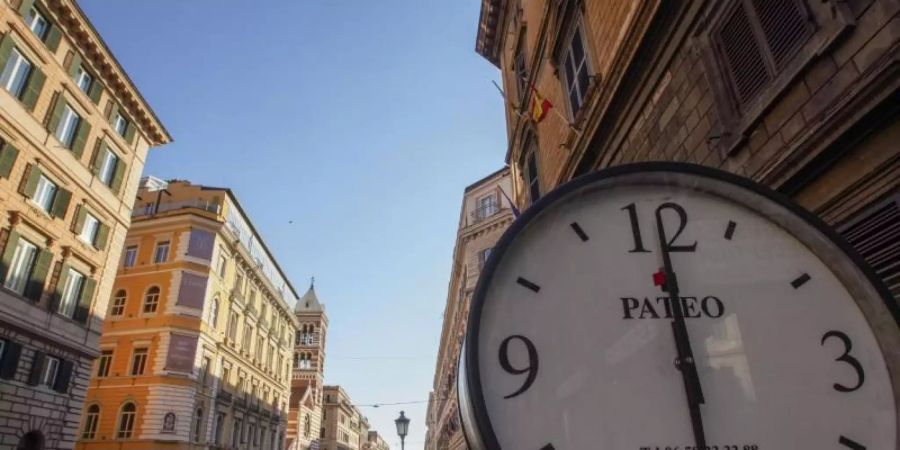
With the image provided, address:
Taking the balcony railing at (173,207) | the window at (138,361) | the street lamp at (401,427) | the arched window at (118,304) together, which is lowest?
the street lamp at (401,427)

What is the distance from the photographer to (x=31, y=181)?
1755 centimetres

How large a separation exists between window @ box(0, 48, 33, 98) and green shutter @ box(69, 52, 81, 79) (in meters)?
2.22

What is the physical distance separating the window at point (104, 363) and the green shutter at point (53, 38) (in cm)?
1720

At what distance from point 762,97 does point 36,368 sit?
22.0 m

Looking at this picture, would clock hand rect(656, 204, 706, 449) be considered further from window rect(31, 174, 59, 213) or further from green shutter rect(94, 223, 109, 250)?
green shutter rect(94, 223, 109, 250)

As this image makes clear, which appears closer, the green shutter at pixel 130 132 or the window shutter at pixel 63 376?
the window shutter at pixel 63 376

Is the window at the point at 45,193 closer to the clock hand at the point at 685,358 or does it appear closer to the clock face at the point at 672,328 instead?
the clock face at the point at 672,328

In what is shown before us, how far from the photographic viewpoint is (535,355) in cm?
164

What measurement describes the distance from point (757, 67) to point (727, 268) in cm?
375

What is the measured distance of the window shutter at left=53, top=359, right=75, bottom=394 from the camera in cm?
1844

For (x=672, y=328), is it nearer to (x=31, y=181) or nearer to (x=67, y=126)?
(x=31, y=181)

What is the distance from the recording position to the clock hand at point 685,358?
61.4 inches

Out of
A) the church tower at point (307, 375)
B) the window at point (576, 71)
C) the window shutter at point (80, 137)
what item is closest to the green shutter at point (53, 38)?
the window shutter at point (80, 137)

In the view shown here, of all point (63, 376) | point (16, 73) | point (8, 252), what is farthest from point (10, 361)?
point (16, 73)
